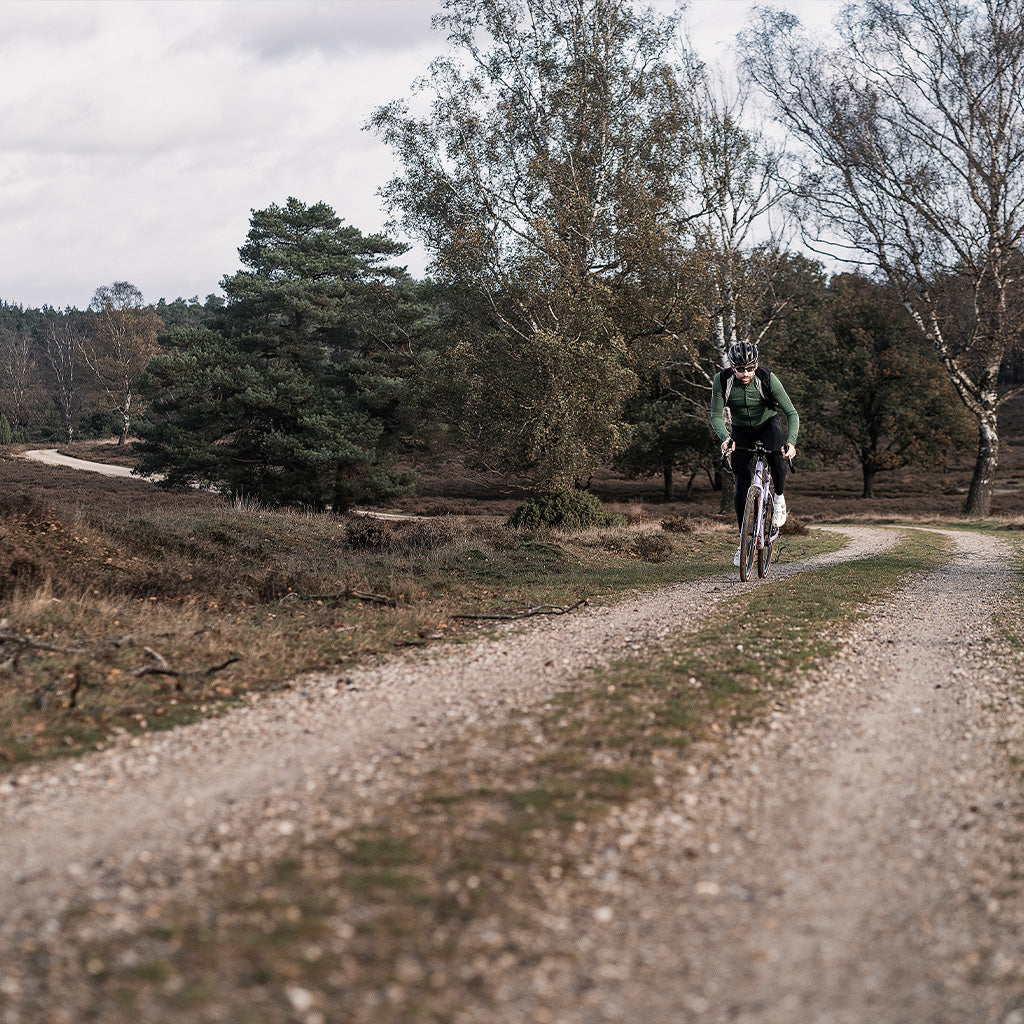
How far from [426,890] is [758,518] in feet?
29.0

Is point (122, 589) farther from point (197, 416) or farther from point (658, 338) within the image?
point (197, 416)

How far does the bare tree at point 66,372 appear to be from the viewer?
90.6m

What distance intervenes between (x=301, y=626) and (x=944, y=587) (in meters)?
8.94

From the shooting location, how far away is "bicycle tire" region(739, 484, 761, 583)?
1079 cm

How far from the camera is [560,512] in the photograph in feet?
69.9

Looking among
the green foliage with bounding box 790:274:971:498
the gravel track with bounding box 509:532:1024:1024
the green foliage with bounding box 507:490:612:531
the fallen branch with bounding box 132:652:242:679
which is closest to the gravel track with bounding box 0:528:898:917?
the fallen branch with bounding box 132:652:242:679

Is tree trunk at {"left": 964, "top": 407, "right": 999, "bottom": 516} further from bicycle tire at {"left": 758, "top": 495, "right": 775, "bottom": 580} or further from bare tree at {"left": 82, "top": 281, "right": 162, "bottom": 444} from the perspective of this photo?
bare tree at {"left": 82, "top": 281, "right": 162, "bottom": 444}

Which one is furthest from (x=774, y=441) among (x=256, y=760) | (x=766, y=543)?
(x=256, y=760)

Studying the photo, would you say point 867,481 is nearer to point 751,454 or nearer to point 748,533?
point 748,533

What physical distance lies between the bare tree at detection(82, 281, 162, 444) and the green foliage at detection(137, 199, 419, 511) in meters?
44.0

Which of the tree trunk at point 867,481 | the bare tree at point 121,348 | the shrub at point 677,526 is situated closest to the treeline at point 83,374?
the bare tree at point 121,348

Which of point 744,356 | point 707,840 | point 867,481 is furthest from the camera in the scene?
point 867,481

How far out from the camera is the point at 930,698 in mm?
6102

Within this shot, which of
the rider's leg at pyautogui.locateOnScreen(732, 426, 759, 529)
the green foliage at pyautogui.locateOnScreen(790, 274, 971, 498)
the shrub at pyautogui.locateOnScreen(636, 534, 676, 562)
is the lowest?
the shrub at pyautogui.locateOnScreen(636, 534, 676, 562)
